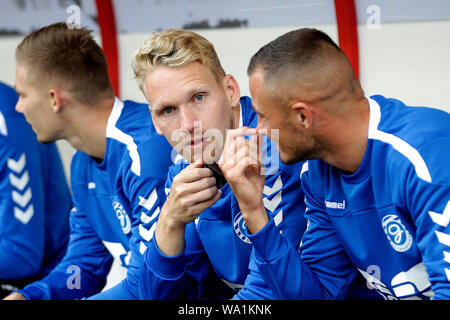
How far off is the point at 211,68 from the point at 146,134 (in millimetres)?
388

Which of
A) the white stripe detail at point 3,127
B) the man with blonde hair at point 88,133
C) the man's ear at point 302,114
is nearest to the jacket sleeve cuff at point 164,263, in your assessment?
the man with blonde hair at point 88,133

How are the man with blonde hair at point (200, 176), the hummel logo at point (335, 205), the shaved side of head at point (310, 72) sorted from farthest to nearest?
the man with blonde hair at point (200, 176)
the hummel logo at point (335, 205)
the shaved side of head at point (310, 72)

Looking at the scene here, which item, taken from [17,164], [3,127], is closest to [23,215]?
[17,164]

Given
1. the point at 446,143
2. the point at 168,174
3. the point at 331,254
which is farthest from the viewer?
the point at 168,174

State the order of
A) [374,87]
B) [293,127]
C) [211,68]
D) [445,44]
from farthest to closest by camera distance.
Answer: [374,87]
[445,44]
[211,68]
[293,127]

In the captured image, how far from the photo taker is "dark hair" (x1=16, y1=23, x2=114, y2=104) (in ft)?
6.70

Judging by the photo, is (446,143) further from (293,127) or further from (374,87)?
(374,87)

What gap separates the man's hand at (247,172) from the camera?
54.8 inches

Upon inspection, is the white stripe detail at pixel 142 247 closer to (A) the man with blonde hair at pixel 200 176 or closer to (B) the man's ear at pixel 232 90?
(A) the man with blonde hair at pixel 200 176

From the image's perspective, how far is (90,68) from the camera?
205 cm

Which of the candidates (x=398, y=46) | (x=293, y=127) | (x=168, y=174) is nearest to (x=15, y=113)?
(x=168, y=174)

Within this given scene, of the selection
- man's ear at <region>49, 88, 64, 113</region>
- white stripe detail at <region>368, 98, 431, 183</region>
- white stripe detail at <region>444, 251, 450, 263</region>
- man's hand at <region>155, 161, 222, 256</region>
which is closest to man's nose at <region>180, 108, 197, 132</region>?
man's hand at <region>155, 161, 222, 256</region>

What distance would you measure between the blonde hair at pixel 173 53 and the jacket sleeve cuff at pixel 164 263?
516mm

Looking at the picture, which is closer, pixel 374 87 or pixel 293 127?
pixel 293 127
